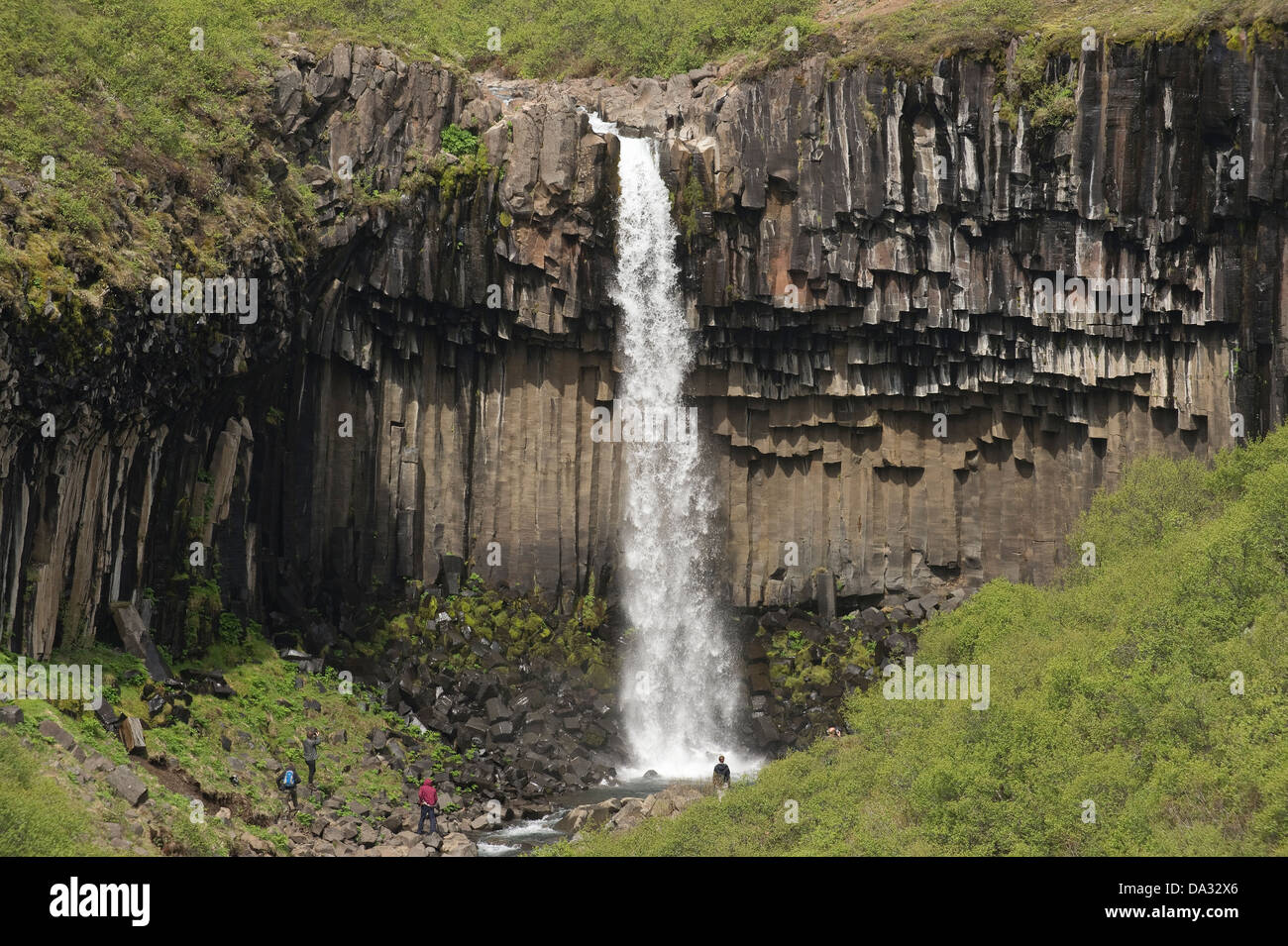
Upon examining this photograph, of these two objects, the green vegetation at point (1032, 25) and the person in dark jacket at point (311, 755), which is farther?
the green vegetation at point (1032, 25)

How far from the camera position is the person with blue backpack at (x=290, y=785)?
2825cm

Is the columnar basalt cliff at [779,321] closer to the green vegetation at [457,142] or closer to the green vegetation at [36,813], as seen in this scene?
the green vegetation at [457,142]

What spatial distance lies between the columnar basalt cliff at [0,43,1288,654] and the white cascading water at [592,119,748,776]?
64cm

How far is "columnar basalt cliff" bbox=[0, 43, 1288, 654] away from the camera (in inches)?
1394

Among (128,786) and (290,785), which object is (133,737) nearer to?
(128,786)

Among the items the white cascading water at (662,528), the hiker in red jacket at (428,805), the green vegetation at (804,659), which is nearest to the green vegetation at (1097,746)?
the hiker in red jacket at (428,805)

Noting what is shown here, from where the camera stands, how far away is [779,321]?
1542 inches

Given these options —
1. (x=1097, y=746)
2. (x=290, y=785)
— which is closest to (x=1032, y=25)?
(x=1097, y=746)

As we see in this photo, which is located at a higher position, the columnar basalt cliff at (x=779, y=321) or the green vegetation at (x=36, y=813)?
the columnar basalt cliff at (x=779, y=321)

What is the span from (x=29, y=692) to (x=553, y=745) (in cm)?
1354

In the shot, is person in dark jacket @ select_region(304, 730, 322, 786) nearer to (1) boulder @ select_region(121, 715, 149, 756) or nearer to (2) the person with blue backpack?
(2) the person with blue backpack

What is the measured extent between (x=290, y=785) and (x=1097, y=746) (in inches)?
575

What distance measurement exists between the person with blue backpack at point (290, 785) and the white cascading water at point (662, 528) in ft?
36.8

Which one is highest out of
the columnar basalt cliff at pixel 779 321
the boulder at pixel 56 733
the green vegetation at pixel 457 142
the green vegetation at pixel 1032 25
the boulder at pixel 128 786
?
the green vegetation at pixel 1032 25
